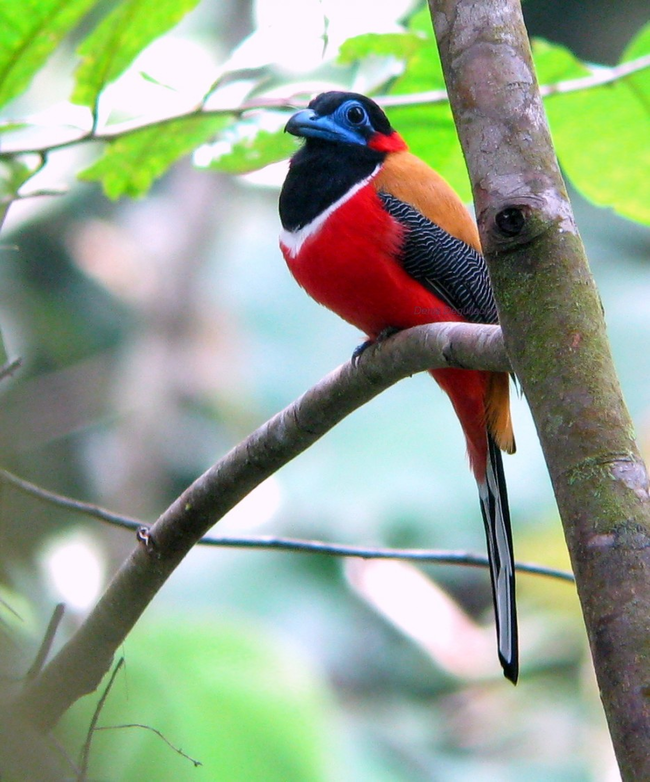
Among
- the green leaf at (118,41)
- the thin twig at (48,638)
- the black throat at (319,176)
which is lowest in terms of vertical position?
the thin twig at (48,638)

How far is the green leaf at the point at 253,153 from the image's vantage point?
232cm

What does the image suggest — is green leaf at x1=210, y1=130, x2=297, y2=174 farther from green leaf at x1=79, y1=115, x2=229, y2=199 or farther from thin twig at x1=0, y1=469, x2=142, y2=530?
thin twig at x1=0, y1=469, x2=142, y2=530

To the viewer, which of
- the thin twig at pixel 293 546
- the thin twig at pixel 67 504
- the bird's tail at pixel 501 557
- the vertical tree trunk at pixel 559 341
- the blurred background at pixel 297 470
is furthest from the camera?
the blurred background at pixel 297 470

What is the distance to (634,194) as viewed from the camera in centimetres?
226

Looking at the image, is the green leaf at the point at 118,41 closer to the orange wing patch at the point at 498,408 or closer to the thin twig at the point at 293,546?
the thin twig at the point at 293,546

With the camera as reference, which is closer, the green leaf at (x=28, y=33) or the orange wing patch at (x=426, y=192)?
the green leaf at (x=28, y=33)

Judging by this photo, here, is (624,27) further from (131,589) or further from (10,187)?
(131,589)

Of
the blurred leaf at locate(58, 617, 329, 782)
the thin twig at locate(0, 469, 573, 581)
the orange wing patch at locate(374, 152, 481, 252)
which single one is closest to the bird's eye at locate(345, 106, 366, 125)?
the orange wing patch at locate(374, 152, 481, 252)

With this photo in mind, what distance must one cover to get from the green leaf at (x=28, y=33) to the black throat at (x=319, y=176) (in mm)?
731

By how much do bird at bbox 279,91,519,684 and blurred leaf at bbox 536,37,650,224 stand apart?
35 centimetres

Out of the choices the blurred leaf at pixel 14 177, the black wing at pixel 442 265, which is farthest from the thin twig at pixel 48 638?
the black wing at pixel 442 265

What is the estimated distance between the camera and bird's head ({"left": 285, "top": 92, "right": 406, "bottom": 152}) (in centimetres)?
245

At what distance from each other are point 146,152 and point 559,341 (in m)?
1.40

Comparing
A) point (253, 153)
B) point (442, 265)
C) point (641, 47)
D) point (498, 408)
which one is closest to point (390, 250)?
point (442, 265)
